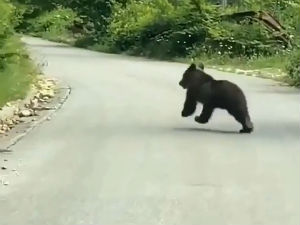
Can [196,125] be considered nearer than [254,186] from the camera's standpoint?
No

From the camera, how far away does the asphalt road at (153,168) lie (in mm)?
9211

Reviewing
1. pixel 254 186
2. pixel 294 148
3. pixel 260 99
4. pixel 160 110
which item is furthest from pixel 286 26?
pixel 254 186

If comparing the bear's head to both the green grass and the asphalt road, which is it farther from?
the green grass

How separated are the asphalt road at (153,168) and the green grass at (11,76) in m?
1.09

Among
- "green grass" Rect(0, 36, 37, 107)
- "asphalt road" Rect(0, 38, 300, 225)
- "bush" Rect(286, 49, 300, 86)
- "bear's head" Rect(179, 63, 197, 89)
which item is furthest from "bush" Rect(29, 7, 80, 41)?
"bear's head" Rect(179, 63, 197, 89)

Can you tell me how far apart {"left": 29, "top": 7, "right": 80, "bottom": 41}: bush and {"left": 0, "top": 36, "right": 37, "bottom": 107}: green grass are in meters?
37.1

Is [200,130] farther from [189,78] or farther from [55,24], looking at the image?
[55,24]

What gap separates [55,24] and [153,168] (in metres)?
53.3

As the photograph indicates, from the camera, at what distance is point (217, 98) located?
50.6ft

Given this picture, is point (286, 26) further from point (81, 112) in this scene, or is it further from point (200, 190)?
point (200, 190)

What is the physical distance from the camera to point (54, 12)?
6494 cm

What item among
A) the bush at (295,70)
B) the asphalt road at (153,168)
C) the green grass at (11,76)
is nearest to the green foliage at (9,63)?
the green grass at (11,76)

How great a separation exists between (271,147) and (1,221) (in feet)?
18.9

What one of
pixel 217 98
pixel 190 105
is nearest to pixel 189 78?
pixel 190 105
